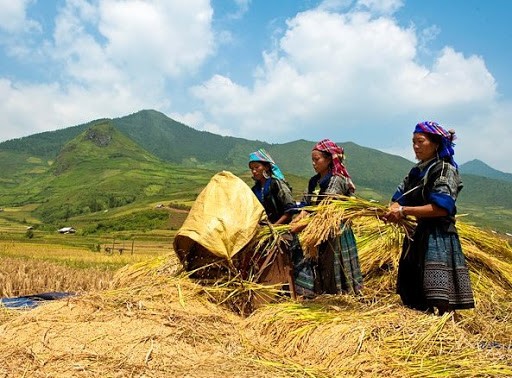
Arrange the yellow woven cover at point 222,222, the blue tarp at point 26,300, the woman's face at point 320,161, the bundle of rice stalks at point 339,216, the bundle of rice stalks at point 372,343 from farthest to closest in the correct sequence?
the blue tarp at point 26,300 < the woman's face at point 320,161 < the yellow woven cover at point 222,222 < the bundle of rice stalks at point 339,216 < the bundle of rice stalks at point 372,343

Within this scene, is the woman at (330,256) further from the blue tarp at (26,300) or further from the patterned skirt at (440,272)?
the blue tarp at (26,300)

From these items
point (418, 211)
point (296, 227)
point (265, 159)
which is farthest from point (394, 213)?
point (265, 159)

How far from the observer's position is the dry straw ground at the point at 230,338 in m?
2.30

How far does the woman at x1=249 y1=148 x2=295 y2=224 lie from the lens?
4184 millimetres

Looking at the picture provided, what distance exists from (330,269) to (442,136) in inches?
57.9

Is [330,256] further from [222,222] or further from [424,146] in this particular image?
[424,146]

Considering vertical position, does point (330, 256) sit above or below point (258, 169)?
below

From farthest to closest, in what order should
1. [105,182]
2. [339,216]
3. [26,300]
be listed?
[105,182], [26,300], [339,216]

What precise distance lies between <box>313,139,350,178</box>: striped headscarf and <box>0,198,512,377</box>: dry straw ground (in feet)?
3.34

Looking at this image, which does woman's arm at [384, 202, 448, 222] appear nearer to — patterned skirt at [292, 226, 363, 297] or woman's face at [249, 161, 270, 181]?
patterned skirt at [292, 226, 363, 297]

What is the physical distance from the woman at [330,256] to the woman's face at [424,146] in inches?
30.1

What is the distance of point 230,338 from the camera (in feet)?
9.47

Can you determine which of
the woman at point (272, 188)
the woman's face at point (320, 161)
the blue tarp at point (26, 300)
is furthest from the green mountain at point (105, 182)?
the woman's face at point (320, 161)

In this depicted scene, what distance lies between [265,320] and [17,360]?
57.1 inches
